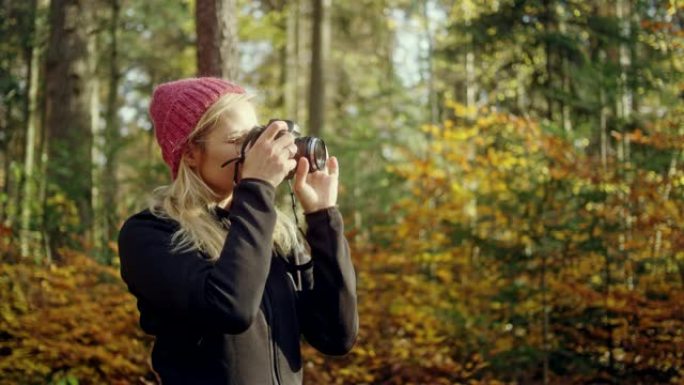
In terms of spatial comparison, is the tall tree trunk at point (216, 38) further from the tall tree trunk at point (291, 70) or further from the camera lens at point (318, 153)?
the tall tree trunk at point (291, 70)

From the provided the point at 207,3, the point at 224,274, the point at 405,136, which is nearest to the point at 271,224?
the point at 224,274

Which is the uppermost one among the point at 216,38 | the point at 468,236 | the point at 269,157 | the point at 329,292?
the point at 216,38

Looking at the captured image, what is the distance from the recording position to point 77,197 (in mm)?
7699

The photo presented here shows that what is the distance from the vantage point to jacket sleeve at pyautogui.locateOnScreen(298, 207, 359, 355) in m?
2.22

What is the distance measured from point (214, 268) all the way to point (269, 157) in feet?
1.12

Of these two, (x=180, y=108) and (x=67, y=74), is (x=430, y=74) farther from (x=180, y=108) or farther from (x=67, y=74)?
(x=180, y=108)

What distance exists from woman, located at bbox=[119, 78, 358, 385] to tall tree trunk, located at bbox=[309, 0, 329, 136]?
10.5 m

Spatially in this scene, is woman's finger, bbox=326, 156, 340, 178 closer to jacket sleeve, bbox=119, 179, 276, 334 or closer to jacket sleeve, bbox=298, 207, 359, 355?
jacket sleeve, bbox=298, 207, 359, 355

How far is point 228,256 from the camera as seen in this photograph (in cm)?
188

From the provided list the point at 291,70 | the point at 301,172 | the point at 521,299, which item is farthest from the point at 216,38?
the point at 291,70

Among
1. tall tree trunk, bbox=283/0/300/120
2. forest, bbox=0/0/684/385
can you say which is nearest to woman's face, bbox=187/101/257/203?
forest, bbox=0/0/684/385

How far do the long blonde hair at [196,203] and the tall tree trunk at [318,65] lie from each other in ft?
34.7

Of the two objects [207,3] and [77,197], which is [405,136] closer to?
[77,197]

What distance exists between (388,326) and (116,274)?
2525mm
